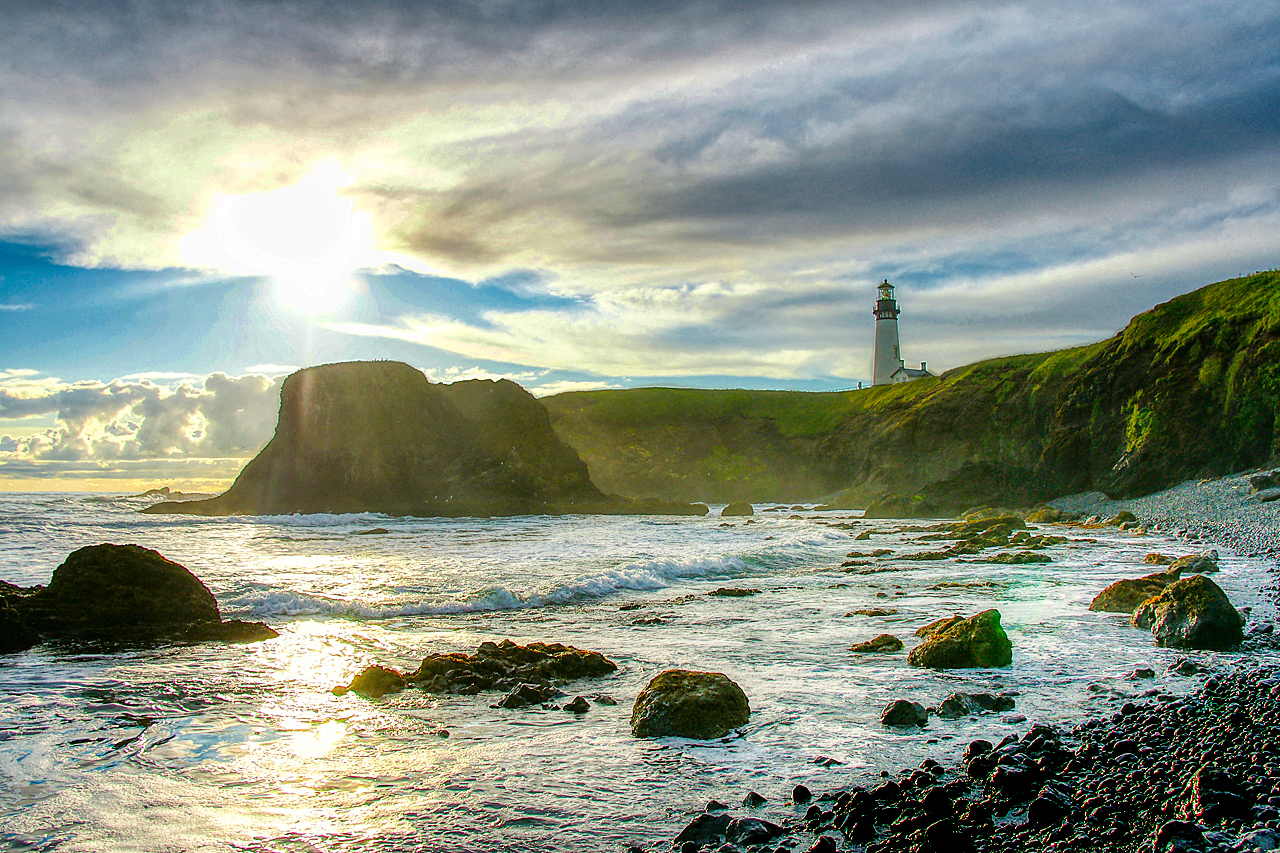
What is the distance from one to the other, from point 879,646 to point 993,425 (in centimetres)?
5624

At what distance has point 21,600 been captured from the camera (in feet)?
35.9

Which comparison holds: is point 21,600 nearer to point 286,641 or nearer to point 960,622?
point 286,641

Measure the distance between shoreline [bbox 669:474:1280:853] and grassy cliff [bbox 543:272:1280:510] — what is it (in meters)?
37.8

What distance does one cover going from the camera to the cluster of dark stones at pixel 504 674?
7.68m

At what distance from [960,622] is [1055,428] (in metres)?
45.9

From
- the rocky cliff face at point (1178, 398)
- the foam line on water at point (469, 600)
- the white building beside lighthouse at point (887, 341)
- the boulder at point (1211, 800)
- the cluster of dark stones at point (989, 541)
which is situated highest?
the white building beside lighthouse at point (887, 341)

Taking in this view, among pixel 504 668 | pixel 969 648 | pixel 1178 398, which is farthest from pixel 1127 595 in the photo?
pixel 1178 398

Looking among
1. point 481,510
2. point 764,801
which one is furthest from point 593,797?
point 481,510

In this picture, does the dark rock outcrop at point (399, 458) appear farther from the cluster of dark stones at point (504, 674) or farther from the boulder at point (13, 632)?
the cluster of dark stones at point (504, 674)

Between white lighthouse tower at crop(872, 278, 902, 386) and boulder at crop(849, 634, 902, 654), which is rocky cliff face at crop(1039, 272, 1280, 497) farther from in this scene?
white lighthouse tower at crop(872, 278, 902, 386)

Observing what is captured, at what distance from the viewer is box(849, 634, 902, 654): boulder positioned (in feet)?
31.5

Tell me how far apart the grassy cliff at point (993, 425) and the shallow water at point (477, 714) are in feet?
87.7

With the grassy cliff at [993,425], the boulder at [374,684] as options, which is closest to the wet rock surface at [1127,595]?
the boulder at [374,684]

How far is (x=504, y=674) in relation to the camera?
332 inches
